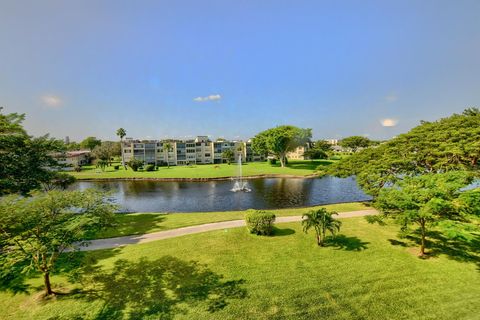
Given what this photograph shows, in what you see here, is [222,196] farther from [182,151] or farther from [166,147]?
[182,151]

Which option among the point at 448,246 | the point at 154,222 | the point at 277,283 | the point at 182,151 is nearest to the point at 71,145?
the point at 182,151

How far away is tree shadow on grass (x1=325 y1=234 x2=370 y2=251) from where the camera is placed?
12602mm

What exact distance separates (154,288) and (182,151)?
85.4 meters

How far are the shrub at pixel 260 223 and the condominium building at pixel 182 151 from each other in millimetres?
74571

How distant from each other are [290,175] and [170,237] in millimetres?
45966

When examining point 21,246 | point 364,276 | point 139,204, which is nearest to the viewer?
point 21,246

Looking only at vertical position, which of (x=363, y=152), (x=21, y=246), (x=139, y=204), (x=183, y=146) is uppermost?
(x=183, y=146)

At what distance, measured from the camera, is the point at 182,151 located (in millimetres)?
91875

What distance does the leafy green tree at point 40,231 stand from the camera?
8.09 meters

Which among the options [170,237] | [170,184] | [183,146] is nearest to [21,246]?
[170,237]

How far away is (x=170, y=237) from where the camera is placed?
49.3 feet

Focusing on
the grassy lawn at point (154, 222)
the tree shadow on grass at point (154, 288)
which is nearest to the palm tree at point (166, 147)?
the grassy lawn at point (154, 222)

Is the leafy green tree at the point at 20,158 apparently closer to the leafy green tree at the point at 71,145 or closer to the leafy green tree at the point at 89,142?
the leafy green tree at the point at 71,145

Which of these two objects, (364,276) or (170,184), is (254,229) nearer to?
(364,276)
